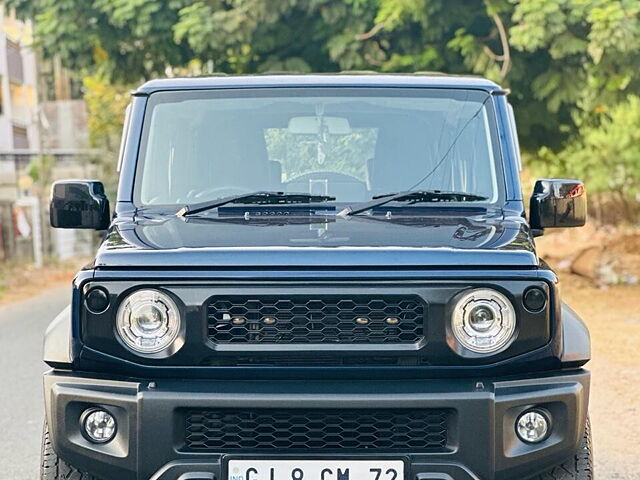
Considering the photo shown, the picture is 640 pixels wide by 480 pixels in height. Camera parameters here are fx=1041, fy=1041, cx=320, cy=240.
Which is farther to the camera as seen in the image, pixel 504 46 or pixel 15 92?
pixel 15 92

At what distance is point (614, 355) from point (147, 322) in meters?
6.91

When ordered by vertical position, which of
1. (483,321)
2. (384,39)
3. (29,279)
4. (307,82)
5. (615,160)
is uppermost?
(384,39)

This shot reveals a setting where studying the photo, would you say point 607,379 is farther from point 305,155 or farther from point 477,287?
point 477,287

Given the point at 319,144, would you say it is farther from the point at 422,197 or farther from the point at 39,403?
the point at 39,403

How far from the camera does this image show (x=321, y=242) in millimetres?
3713

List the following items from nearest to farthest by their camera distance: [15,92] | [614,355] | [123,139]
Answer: [123,139]
[614,355]
[15,92]

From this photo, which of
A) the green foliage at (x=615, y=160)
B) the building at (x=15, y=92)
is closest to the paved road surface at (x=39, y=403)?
the green foliage at (x=615, y=160)

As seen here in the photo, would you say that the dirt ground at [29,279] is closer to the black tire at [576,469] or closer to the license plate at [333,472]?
the license plate at [333,472]

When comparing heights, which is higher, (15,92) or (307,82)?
(15,92)

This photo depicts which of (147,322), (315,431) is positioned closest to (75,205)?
(147,322)

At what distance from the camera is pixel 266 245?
3680 millimetres

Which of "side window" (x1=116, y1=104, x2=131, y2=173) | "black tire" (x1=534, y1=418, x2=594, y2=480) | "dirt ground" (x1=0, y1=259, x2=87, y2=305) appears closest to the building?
"dirt ground" (x1=0, y1=259, x2=87, y2=305)

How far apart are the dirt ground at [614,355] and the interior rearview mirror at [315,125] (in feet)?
7.59

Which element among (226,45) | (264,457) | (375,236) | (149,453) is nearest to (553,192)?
(375,236)
